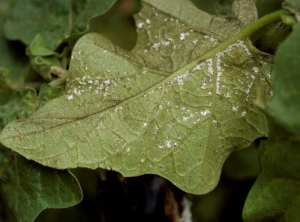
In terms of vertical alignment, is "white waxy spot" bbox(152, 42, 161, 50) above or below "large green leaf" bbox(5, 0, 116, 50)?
above

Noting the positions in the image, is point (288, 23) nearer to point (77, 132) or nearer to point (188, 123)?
point (188, 123)

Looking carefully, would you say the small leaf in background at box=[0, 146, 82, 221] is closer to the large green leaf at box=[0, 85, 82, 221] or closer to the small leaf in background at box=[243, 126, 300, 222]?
the large green leaf at box=[0, 85, 82, 221]

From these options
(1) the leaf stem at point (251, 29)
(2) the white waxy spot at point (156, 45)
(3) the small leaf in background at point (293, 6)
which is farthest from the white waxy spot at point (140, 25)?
(3) the small leaf in background at point (293, 6)

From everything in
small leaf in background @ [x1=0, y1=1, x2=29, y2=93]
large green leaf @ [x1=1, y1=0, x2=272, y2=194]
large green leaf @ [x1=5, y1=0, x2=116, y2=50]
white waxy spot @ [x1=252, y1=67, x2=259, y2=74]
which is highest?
white waxy spot @ [x1=252, y1=67, x2=259, y2=74]

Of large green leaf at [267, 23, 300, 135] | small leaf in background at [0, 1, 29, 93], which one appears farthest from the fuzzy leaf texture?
small leaf in background at [0, 1, 29, 93]

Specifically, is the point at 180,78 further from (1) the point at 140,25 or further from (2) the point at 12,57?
(2) the point at 12,57

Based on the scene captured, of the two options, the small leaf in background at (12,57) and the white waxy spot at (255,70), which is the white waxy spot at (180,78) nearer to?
the white waxy spot at (255,70)

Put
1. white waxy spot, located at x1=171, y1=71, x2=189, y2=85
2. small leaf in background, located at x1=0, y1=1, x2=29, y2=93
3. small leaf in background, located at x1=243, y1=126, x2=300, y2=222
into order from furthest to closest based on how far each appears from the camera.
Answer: small leaf in background, located at x1=0, y1=1, x2=29, y2=93 < white waxy spot, located at x1=171, y1=71, x2=189, y2=85 < small leaf in background, located at x1=243, y1=126, x2=300, y2=222
